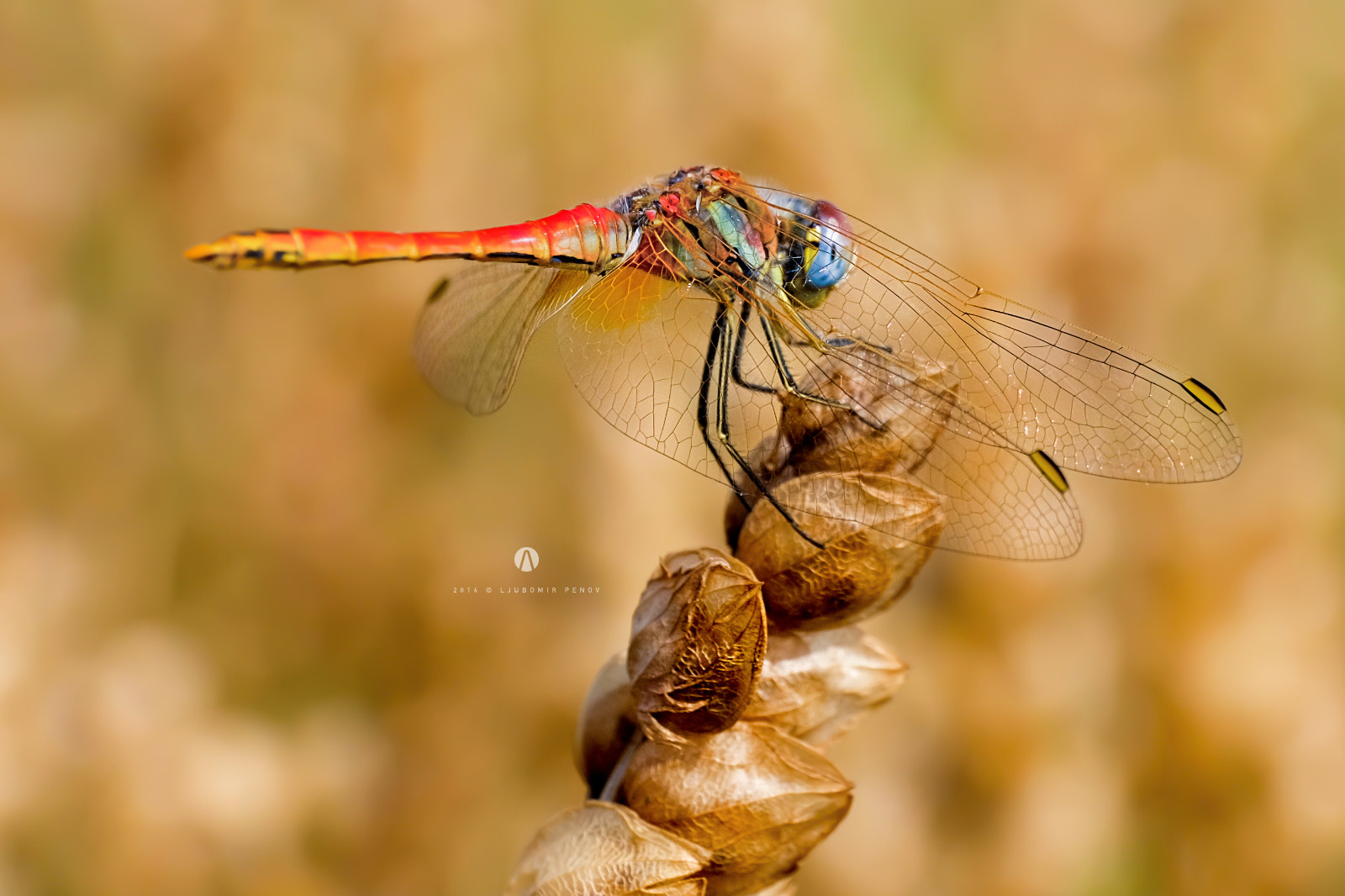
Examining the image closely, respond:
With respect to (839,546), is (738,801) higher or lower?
lower

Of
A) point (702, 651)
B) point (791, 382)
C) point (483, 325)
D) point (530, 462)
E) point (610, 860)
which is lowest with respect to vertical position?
point (610, 860)

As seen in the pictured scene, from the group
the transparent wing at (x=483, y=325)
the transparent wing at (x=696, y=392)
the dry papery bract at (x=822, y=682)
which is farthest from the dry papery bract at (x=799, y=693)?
the transparent wing at (x=483, y=325)

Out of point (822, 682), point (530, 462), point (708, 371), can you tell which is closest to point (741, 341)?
point (708, 371)

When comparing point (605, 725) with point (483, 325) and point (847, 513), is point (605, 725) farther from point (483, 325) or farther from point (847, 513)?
point (483, 325)

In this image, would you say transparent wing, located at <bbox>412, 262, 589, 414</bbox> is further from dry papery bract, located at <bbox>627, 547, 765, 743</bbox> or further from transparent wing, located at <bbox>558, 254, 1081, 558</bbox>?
dry papery bract, located at <bbox>627, 547, 765, 743</bbox>

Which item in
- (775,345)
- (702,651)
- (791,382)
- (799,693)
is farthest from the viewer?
(775,345)

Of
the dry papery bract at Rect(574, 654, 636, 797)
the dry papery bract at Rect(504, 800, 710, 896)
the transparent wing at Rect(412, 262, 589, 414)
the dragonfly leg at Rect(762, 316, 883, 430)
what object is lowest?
the dry papery bract at Rect(504, 800, 710, 896)

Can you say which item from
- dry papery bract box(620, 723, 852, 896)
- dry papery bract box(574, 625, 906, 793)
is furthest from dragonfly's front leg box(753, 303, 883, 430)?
dry papery bract box(620, 723, 852, 896)

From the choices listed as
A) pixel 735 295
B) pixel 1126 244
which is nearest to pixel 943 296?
pixel 735 295
